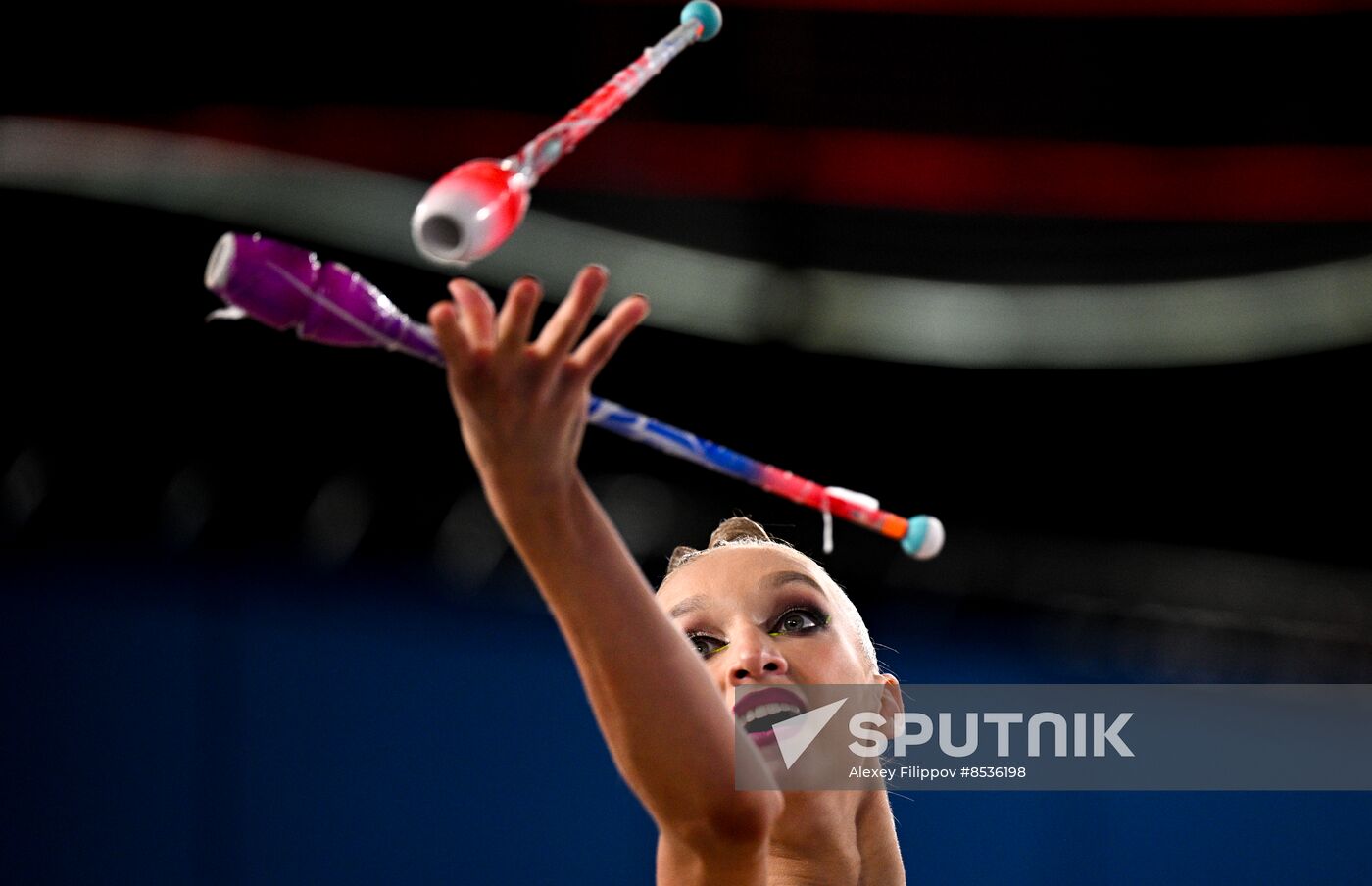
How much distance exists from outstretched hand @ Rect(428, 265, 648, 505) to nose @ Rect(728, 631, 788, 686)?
0.60m

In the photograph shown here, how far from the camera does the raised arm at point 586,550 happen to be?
1.03m

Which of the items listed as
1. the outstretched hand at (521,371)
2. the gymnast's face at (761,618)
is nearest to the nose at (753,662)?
the gymnast's face at (761,618)

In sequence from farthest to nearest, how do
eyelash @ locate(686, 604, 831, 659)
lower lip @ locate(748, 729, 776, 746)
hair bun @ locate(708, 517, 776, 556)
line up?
hair bun @ locate(708, 517, 776, 556), eyelash @ locate(686, 604, 831, 659), lower lip @ locate(748, 729, 776, 746)

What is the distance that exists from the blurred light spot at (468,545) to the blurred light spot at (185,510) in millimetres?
500

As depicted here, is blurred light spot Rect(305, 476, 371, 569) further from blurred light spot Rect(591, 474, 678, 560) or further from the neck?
the neck

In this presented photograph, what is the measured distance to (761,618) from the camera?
168 cm

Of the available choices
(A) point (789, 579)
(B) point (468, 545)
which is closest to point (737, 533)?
(A) point (789, 579)

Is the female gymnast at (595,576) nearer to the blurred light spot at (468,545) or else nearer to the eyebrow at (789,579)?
the eyebrow at (789,579)

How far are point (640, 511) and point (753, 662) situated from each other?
152 cm

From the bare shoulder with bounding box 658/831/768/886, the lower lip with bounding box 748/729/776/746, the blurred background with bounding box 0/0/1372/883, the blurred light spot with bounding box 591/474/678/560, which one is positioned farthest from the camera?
the blurred light spot with bounding box 591/474/678/560

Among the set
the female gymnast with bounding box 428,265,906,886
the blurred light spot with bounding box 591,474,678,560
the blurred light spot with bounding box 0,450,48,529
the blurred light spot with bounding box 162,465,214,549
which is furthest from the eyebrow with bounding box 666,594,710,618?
the blurred light spot with bounding box 0,450,48,529

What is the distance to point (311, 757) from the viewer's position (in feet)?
9.40

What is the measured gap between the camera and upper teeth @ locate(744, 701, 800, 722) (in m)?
1.57

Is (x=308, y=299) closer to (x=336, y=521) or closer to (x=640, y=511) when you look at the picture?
(x=640, y=511)
